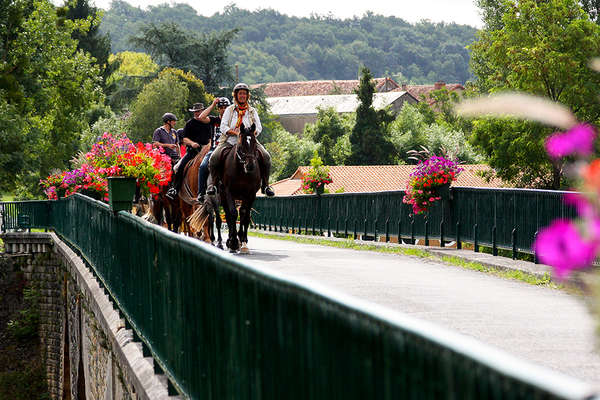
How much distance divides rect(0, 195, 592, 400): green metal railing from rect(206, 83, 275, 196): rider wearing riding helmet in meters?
6.16

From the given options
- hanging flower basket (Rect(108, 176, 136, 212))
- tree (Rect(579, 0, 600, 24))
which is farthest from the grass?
tree (Rect(579, 0, 600, 24))

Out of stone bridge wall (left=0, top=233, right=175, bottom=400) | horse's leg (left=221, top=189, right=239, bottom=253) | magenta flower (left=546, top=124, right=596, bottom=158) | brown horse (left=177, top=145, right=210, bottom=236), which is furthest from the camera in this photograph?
brown horse (left=177, top=145, right=210, bottom=236)

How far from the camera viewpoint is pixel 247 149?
13.7 m

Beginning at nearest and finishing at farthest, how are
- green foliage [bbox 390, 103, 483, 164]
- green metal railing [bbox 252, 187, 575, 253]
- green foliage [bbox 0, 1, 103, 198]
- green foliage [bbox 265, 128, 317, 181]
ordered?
green metal railing [bbox 252, 187, 575, 253] → green foliage [bbox 0, 1, 103, 198] → green foliage [bbox 390, 103, 483, 164] → green foliage [bbox 265, 128, 317, 181]

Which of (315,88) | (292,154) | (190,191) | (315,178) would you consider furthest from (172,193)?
(315,88)

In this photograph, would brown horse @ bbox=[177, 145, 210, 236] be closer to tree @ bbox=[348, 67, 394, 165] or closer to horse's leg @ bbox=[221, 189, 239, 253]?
horse's leg @ bbox=[221, 189, 239, 253]

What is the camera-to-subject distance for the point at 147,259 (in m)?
7.77

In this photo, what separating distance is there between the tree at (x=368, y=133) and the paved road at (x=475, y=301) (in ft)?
222

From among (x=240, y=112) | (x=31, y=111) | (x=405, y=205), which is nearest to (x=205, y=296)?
(x=240, y=112)

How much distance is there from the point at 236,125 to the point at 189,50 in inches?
2633

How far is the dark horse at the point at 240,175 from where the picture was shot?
13727mm

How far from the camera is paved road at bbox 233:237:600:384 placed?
6825 millimetres

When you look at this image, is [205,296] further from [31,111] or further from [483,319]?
[31,111]

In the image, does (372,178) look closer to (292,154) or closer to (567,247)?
(292,154)
